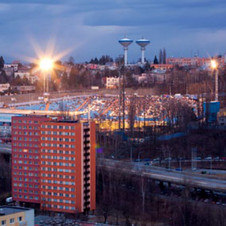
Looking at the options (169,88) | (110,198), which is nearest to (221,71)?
(169,88)

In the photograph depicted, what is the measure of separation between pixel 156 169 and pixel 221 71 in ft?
35.3

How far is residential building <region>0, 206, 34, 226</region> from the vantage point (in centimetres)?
550

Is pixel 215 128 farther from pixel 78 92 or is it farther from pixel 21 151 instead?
pixel 78 92

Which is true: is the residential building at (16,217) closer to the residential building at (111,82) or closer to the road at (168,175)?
the road at (168,175)

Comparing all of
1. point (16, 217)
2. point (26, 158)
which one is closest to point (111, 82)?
point (26, 158)

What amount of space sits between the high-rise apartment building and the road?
1.05m

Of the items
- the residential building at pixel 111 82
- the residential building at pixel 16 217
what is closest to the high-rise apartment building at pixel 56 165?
the residential building at pixel 16 217

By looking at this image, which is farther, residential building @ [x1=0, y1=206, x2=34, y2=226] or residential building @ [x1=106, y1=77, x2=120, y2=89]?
residential building @ [x1=106, y1=77, x2=120, y2=89]

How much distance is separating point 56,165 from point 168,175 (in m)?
1.49

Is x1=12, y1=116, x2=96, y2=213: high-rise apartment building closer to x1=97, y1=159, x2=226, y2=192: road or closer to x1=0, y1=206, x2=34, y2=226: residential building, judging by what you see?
x1=97, y1=159, x2=226, y2=192: road

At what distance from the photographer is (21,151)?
315 inches

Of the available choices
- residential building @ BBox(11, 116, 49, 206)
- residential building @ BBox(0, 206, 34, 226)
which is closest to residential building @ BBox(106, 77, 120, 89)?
residential building @ BBox(11, 116, 49, 206)

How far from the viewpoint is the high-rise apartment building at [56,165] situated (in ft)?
24.6

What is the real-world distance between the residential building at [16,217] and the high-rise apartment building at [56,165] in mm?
1730
